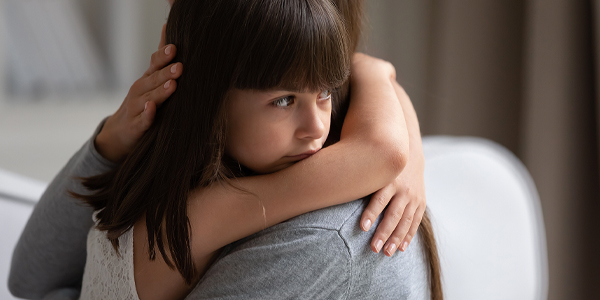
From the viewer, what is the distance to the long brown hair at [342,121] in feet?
2.19

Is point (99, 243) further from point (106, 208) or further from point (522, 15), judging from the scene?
point (522, 15)

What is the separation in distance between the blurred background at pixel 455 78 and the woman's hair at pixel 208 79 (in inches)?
33.6

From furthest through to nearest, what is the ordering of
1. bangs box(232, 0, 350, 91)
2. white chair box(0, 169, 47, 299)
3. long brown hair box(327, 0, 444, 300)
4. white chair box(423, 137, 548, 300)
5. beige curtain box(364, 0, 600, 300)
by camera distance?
beige curtain box(364, 0, 600, 300) → white chair box(0, 169, 47, 299) → white chair box(423, 137, 548, 300) → long brown hair box(327, 0, 444, 300) → bangs box(232, 0, 350, 91)

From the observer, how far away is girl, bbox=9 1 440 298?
0.53 meters

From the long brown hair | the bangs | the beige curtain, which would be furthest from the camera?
the beige curtain

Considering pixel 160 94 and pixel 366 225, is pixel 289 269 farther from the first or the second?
pixel 160 94

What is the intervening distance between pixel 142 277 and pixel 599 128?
4.02 ft

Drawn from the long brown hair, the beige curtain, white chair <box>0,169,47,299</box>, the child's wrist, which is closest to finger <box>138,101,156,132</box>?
the child's wrist

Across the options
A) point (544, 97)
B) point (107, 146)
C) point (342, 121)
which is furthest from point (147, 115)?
point (544, 97)

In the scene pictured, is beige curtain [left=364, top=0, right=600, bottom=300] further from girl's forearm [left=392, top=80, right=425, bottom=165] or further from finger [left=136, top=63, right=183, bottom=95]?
finger [left=136, top=63, right=183, bottom=95]

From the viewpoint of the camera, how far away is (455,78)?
1.90 metres

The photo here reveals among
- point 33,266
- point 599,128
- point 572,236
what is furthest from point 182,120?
point 572,236

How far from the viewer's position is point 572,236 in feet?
4.83

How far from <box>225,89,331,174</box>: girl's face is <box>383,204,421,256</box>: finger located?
0.44 feet
